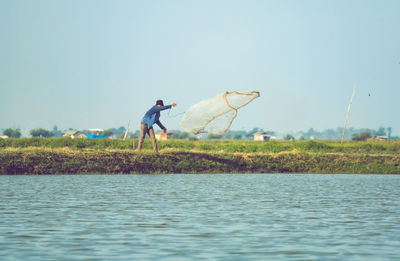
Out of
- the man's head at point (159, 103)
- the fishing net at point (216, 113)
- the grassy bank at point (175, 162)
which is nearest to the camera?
the grassy bank at point (175, 162)

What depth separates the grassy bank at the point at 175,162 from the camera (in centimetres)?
2283

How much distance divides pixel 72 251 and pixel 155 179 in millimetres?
12573

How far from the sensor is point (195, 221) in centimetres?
1144

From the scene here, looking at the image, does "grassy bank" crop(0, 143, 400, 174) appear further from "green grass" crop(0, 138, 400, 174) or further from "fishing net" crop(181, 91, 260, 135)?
"fishing net" crop(181, 91, 260, 135)

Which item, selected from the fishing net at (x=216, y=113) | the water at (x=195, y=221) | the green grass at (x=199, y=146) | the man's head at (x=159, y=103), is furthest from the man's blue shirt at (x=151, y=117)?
the green grass at (x=199, y=146)

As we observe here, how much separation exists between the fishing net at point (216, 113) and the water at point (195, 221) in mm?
5240

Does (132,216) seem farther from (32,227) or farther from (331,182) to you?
(331,182)

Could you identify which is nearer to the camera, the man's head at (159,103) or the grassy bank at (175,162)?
the grassy bank at (175,162)

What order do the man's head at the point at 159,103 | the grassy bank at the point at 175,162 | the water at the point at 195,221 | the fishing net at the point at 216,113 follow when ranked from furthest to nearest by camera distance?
1. the man's head at the point at 159,103
2. the fishing net at the point at 216,113
3. the grassy bank at the point at 175,162
4. the water at the point at 195,221

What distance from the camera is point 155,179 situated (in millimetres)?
21141

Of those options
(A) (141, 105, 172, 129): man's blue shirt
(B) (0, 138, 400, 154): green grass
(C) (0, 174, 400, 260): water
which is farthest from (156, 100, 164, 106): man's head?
(B) (0, 138, 400, 154): green grass

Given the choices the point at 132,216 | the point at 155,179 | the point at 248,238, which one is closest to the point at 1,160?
the point at 155,179

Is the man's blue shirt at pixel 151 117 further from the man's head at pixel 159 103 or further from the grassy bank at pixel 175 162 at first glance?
the grassy bank at pixel 175 162

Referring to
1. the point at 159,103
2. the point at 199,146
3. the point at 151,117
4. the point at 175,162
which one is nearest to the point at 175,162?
the point at 175,162
